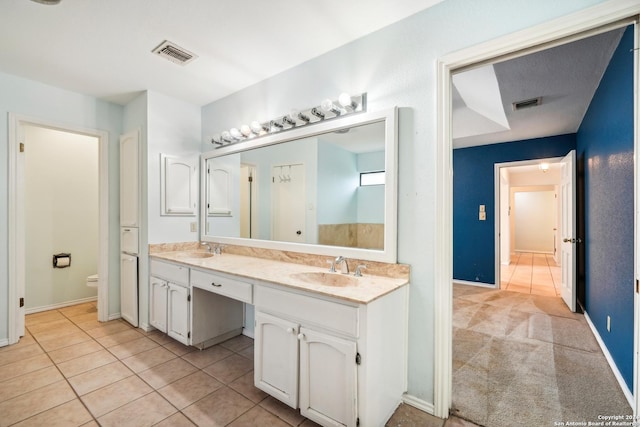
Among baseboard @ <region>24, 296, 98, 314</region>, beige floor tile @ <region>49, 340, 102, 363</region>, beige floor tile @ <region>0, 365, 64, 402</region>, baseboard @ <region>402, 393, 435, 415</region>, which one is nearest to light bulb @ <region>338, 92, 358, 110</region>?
baseboard @ <region>402, 393, 435, 415</region>

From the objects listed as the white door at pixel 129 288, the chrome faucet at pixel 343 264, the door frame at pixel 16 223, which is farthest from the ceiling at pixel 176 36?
the white door at pixel 129 288

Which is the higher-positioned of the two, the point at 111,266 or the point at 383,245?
the point at 383,245

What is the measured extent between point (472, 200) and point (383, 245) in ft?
12.2

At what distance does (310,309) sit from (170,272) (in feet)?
5.43

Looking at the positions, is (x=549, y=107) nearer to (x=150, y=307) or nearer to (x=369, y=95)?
(x=369, y=95)

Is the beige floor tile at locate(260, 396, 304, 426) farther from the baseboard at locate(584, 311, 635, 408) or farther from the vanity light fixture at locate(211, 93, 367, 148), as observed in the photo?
the vanity light fixture at locate(211, 93, 367, 148)

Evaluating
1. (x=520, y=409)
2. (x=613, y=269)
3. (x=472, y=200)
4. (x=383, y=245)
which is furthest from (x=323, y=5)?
(x=472, y=200)

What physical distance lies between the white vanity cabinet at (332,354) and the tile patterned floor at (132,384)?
18 cm

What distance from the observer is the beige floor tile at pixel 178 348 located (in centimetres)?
246

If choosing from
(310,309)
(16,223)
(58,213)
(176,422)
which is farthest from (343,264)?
(58,213)

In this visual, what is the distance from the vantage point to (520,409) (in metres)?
1.73

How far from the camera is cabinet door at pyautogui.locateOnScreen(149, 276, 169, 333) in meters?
2.66

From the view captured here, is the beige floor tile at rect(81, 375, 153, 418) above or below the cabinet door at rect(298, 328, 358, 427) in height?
below

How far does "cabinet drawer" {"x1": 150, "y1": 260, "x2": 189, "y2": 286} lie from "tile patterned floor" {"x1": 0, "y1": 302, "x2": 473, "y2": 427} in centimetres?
60
